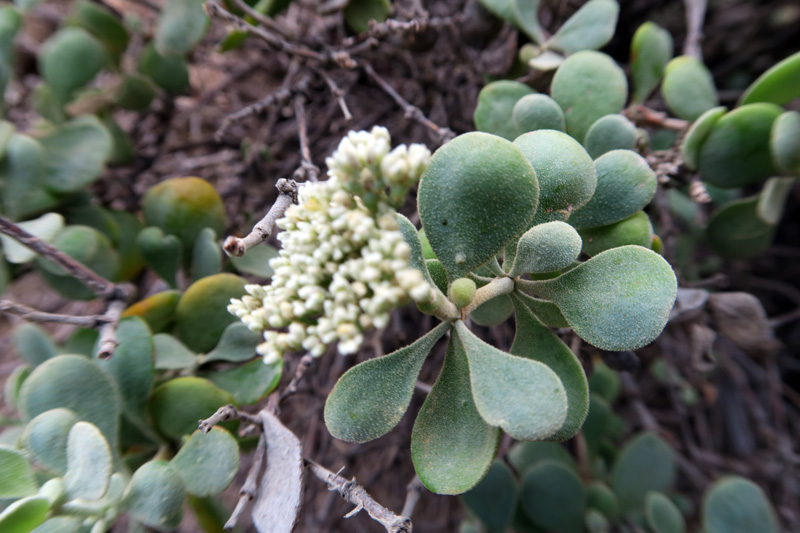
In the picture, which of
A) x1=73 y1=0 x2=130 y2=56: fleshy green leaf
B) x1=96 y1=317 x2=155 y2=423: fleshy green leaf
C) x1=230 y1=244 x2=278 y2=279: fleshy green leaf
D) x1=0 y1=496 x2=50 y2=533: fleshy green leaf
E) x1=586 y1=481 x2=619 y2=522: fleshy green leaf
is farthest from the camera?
x1=73 y1=0 x2=130 y2=56: fleshy green leaf

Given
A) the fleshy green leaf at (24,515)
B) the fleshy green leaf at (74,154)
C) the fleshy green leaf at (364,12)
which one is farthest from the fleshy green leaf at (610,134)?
the fleshy green leaf at (74,154)

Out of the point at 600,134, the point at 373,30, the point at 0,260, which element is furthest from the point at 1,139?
the point at 600,134

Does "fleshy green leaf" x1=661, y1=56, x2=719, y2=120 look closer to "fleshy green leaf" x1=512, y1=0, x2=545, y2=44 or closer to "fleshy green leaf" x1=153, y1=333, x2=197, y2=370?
"fleshy green leaf" x1=512, y1=0, x2=545, y2=44

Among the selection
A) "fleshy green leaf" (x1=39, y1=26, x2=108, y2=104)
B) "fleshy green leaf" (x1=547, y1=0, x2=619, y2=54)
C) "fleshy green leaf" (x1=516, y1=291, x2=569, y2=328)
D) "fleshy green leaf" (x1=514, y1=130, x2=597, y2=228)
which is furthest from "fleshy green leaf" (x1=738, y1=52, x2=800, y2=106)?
"fleshy green leaf" (x1=39, y1=26, x2=108, y2=104)

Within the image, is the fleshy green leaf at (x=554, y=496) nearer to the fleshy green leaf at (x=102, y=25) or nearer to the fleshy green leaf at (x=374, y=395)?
the fleshy green leaf at (x=374, y=395)

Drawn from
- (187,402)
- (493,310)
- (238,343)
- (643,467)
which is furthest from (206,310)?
(643,467)

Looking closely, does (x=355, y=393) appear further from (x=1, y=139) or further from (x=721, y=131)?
(x=1, y=139)
